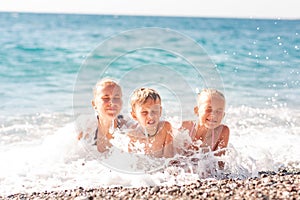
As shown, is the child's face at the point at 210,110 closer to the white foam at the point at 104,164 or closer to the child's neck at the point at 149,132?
the white foam at the point at 104,164

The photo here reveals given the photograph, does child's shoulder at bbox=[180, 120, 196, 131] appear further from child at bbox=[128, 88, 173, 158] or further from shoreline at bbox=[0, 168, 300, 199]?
shoreline at bbox=[0, 168, 300, 199]

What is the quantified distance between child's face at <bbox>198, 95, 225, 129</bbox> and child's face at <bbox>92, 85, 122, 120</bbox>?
79cm

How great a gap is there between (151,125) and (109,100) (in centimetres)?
52

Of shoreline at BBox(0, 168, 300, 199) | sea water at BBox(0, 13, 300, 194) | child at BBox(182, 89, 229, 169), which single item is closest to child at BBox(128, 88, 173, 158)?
sea water at BBox(0, 13, 300, 194)

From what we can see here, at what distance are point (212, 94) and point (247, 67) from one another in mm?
8073

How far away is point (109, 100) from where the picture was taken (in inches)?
177

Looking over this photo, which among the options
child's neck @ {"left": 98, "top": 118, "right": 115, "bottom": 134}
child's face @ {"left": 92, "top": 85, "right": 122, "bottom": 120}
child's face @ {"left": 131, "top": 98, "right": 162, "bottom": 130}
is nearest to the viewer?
child's face @ {"left": 131, "top": 98, "right": 162, "bottom": 130}

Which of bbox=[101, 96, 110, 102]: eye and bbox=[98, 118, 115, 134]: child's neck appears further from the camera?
bbox=[98, 118, 115, 134]: child's neck

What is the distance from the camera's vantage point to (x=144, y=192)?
11.7ft

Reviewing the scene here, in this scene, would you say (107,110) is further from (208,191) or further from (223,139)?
(208,191)

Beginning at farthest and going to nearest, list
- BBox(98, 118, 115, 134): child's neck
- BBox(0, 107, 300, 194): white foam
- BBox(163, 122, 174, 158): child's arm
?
BBox(98, 118, 115, 134): child's neck < BBox(163, 122, 174, 158): child's arm < BBox(0, 107, 300, 194): white foam

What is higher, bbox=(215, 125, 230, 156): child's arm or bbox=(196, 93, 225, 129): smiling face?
bbox=(196, 93, 225, 129): smiling face

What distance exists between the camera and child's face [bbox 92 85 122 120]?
4.48m

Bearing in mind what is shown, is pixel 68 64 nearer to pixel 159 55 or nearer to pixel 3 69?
pixel 3 69
